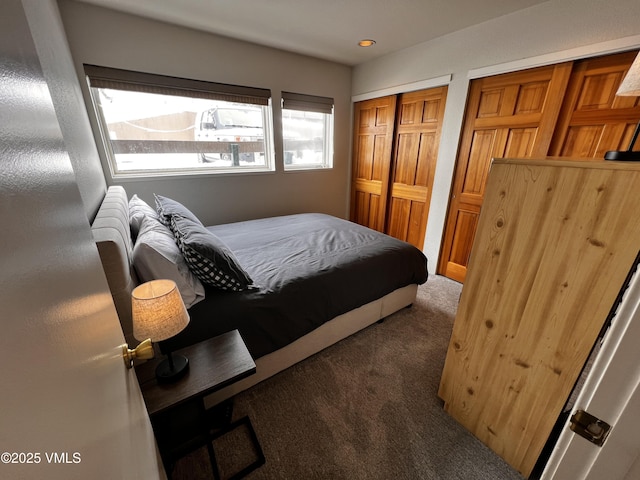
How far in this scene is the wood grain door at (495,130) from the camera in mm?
2035

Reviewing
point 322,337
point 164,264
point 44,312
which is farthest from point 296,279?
point 44,312

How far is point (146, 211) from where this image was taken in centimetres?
186

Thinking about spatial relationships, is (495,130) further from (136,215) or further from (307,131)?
(136,215)

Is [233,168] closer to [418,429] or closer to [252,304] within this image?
A: [252,304]

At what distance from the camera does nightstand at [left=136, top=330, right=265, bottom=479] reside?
1003mm

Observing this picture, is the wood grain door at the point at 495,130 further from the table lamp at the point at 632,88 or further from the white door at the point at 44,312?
the white door at the point at 44,312

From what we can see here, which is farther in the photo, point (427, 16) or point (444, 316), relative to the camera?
point (444, 316)

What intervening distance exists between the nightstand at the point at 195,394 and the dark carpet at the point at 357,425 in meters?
0.05

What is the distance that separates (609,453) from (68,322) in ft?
3.50

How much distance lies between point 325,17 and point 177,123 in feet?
5.76

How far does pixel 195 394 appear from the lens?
999 mm

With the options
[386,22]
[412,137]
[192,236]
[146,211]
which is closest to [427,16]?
[386,22]

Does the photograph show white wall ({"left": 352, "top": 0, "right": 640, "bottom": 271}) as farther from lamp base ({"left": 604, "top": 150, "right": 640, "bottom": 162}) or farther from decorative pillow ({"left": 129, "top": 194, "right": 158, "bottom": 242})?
decorative pillow ({"left": 129, "top": 194, "right": 158, "bottom": 242})

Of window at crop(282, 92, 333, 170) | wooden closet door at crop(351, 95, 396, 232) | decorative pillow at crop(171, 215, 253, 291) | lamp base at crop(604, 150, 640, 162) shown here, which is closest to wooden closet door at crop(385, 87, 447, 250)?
wooden closet door at crop(351, 95, 396, 232)
